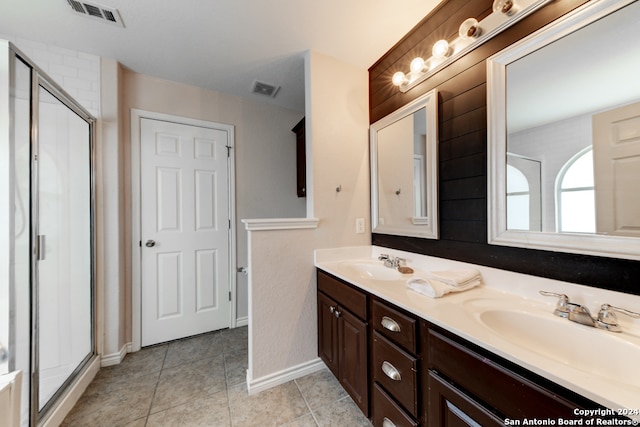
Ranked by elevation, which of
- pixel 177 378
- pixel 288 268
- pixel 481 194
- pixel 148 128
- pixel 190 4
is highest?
pixel 190 4

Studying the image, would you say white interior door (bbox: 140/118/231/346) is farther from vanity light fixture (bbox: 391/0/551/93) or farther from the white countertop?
vanity light fixture (bbox: 391/0/551/93)

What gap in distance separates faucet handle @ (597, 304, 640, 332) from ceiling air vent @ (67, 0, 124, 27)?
280 centimetres

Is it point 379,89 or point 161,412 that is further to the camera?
point 379,89

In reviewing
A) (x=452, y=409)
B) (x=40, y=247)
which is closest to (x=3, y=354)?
(x=40, y=247)

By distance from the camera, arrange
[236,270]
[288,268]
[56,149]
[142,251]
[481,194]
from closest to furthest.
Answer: [481,194]
[56,149]
[288,268]
[142,251]
[236,270]

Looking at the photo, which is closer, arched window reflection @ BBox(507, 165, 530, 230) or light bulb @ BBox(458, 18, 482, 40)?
arched window reflection @ BBox(507, 165, 530, 230)

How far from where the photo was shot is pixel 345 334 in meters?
1.36

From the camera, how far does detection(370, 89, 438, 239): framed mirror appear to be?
1415mm

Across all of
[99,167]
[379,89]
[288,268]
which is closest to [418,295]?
[288,268]

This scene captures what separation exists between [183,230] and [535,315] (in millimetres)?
2549

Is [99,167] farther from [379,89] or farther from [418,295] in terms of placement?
[418,295]

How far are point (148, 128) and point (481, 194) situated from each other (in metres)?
2.68

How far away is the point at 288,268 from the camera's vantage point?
165 centimetres

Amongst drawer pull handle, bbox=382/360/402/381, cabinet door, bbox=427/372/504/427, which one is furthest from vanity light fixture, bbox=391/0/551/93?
drawer pull handle, bbox=382/360/402/381
